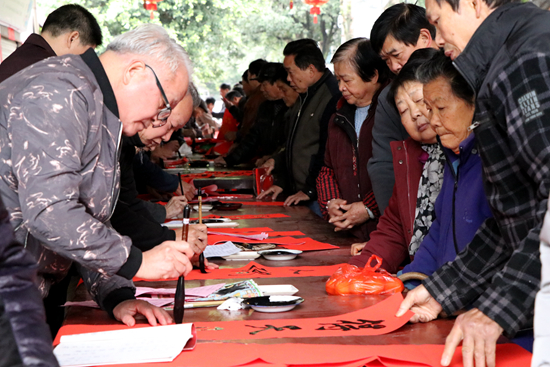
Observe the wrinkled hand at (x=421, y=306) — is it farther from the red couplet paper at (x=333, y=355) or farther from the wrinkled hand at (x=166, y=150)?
the wrinkled hand at (x=166, y=150)

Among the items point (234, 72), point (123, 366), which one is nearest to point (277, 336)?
point (123, 366)

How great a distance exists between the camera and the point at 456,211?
177 cm

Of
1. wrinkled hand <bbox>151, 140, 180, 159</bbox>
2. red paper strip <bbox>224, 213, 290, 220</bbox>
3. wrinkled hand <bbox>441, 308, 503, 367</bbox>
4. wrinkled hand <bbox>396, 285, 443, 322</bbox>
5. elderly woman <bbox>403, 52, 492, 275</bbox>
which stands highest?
elderly woman <bbox>403, 52, 492, 275</bbox>

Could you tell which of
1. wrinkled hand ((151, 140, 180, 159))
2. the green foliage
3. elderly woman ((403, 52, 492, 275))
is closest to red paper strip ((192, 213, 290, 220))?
elderly woman ((403, 52, 492, 275))

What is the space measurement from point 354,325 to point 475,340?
0.37 metres

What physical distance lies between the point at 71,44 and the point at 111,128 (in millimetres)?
2315

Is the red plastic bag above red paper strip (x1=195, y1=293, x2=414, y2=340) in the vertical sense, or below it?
below

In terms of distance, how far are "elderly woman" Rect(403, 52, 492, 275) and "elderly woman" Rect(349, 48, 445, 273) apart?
0.21 metres

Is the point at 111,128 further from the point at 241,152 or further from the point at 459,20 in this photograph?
the point at 241,152

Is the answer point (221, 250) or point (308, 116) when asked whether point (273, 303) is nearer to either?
point (221, 250)

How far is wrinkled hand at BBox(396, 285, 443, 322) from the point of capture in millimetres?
1471

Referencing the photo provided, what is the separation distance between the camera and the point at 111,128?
1.45 m

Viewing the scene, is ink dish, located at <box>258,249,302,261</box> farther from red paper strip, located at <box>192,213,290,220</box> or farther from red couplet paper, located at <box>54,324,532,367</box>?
red paper strip, located at <box>192,213,290,220</box>

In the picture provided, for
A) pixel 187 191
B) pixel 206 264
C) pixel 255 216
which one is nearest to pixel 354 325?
pixel 206 264
